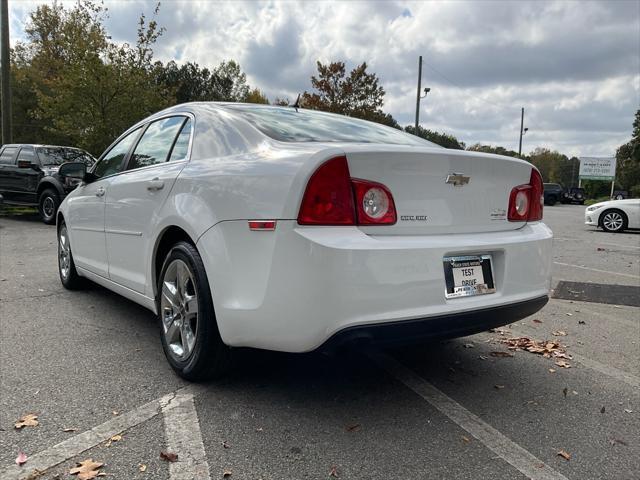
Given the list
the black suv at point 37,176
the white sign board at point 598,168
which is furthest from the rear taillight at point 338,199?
the white sign board at point 598,168

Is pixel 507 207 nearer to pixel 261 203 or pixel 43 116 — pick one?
pixel 261 203

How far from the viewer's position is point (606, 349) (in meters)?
3.88

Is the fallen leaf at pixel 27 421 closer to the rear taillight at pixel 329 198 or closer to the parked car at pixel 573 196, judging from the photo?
the rear taillight at pixel 329 198

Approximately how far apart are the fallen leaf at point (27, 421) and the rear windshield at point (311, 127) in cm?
184

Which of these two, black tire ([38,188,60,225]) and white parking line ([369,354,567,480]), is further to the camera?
black tire ([38,188,60,225])

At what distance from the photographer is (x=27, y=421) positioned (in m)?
2.54

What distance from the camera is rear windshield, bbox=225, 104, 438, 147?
9.52 feet

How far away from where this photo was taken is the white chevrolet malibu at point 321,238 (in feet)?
7.62

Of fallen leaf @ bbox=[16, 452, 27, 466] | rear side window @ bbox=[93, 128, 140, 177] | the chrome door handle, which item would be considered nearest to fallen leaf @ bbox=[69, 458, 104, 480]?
fallen leaf @ bbox=[16, 452, 27, 466]

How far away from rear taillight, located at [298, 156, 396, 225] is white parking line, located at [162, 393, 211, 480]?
3.63 ft

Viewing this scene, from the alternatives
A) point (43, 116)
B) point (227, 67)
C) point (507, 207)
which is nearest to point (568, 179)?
point (227, 67)

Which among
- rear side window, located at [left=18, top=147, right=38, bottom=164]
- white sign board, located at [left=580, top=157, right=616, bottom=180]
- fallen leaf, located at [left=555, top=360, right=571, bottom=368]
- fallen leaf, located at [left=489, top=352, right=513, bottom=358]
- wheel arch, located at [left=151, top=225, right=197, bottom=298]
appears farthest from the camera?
white sign board, located at [left=580, top=157, right=616, bottom=180]

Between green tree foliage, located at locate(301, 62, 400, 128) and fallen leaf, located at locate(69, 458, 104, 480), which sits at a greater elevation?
green tree foliage, located at locate(301, 62, 400, 128)

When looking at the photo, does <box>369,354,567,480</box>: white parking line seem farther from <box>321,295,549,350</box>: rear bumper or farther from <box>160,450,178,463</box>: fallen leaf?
<box>160,450,178,463</box>: fallen leaf
